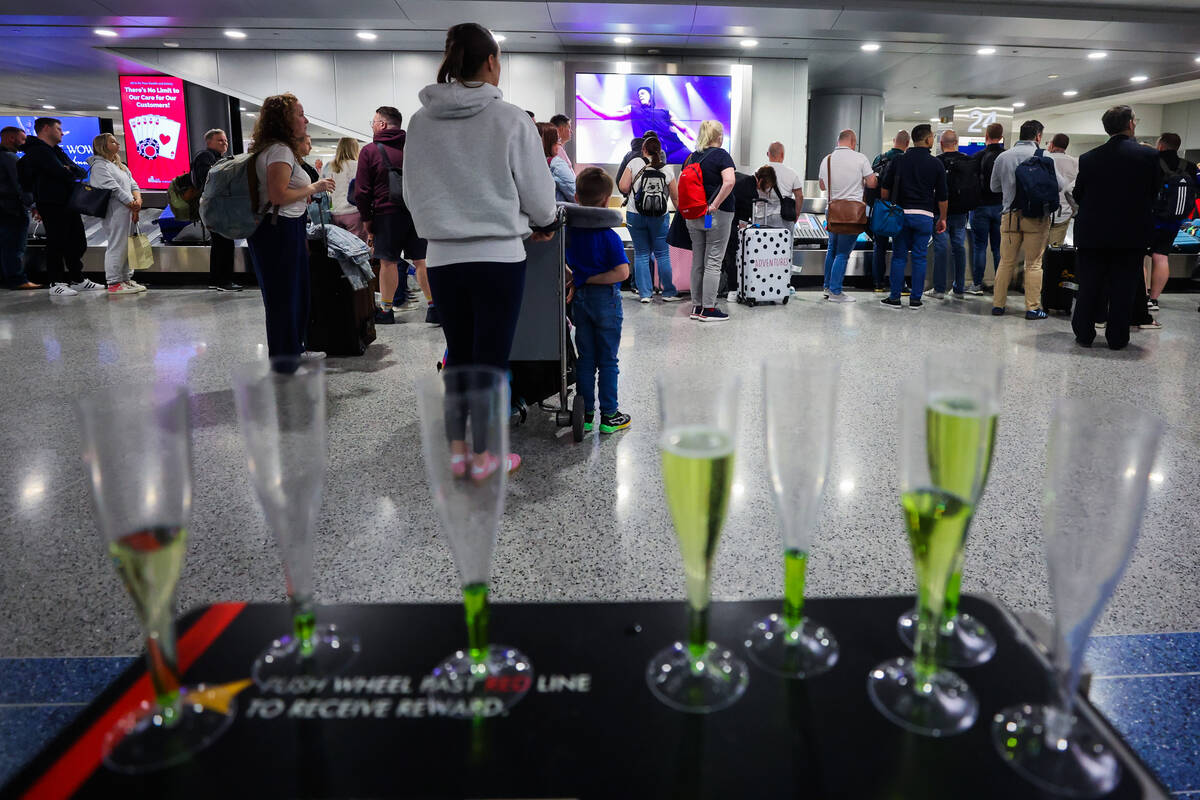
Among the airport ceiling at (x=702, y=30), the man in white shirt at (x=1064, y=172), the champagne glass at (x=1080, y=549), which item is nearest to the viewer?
the champagne glass at (x=1080, y=549)

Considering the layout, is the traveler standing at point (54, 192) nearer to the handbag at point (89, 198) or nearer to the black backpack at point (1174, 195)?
the handbag at point (89, 198)

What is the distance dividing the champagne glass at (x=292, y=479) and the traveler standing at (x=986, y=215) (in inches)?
299

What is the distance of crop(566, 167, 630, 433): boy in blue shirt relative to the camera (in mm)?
3164

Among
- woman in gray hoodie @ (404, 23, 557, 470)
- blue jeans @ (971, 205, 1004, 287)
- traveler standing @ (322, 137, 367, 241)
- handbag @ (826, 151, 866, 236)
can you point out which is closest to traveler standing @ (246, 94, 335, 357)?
woman in gray hoodie @ (404, 23, 557, 470)

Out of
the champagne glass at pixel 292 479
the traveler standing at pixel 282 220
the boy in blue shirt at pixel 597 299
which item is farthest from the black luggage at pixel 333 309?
the champagne glass at pixel 292 479

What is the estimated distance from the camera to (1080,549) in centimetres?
56

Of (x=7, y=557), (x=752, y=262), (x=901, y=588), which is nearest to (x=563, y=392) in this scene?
(x=901, y=588)

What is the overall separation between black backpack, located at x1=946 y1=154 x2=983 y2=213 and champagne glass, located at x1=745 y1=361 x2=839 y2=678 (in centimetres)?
788

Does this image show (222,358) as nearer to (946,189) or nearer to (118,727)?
(118,727)

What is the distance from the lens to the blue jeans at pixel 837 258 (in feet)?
25.6

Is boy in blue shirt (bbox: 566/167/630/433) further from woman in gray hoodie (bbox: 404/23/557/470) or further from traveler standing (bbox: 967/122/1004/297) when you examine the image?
traveler standing (bbox: 967/122/1004/297)

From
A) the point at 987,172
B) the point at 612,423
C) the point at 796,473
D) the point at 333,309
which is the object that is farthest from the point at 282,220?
the point at 987,172

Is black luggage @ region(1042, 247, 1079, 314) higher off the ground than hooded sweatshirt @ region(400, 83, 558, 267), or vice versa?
hooded sweatshirt @ region(400, 83, 558, 267)

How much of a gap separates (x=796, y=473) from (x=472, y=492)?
10.2 inches
